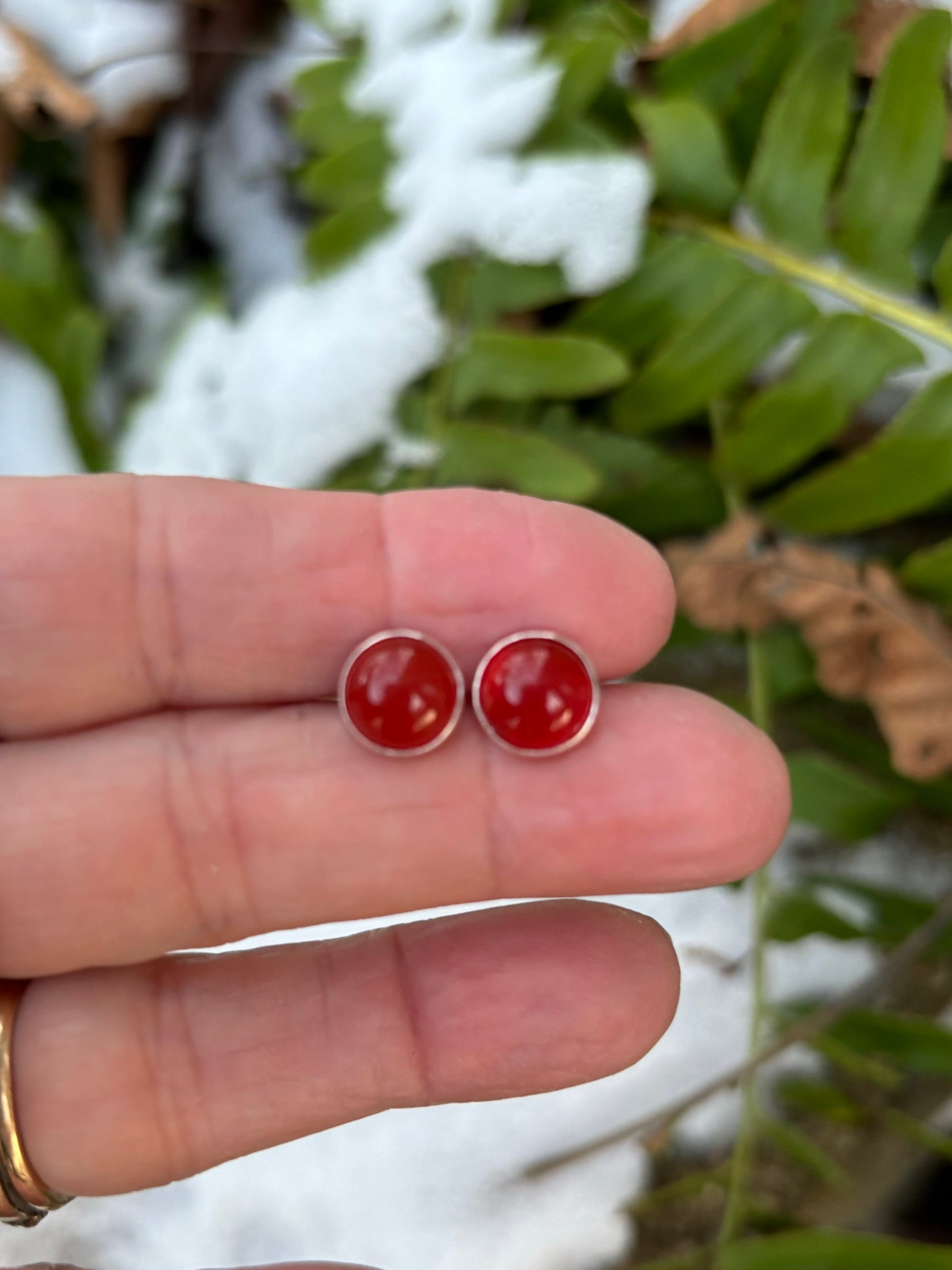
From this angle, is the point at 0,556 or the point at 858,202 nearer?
the point at 0,556

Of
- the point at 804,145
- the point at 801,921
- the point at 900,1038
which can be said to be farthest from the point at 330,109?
the point at 900,1038

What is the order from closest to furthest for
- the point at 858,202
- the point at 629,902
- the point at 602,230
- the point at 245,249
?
the point at 858,202
the point at 602,230
the point at 629,902
the point at 245,249

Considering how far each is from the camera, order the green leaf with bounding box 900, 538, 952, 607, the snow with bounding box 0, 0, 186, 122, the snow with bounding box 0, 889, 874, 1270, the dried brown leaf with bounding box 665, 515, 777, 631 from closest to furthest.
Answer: the green leaf with bounding box 900, 538, 952, 607 < the dried brown leaf with bounding box 665, 515, 777, 631 < the snow with bounding box 0, 889, 874, 1270 < the snow with bounding box 0, 0, 186, 122

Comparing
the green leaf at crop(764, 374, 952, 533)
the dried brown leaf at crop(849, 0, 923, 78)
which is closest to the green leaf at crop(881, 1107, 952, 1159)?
the green leaf at crop(764, 374, 952, 533)

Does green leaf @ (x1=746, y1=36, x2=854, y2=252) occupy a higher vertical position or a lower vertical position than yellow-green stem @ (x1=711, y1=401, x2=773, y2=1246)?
higher

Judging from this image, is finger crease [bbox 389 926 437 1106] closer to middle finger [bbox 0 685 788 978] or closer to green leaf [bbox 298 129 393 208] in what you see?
middle finger [bbox 0 685 788 978]

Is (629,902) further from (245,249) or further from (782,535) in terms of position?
Result: (245,249)

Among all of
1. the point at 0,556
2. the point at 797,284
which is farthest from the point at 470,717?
the point at 797,284

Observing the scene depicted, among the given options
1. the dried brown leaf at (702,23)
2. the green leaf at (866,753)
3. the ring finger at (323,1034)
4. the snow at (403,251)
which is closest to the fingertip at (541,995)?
the ring finger at (323,1034)
